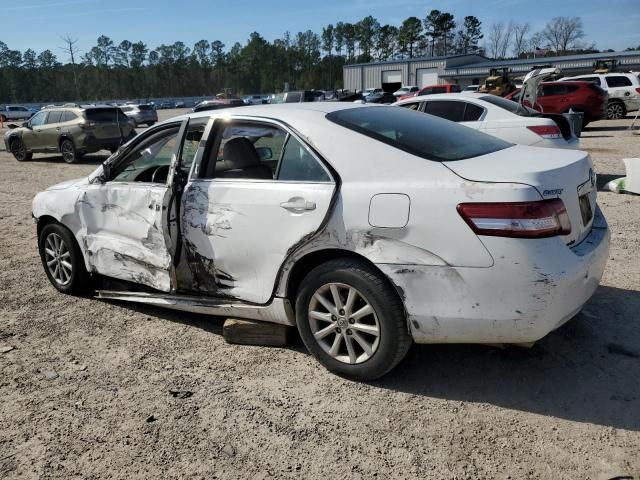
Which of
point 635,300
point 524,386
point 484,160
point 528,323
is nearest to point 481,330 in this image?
point 528,323

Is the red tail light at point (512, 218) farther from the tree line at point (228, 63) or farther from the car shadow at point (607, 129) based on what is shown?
the tree line at point (228, 63)

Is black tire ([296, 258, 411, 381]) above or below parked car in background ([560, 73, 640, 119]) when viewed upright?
below

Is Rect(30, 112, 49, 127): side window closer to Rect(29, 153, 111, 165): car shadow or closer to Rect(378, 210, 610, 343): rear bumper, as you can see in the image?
Rect(29, 153, 111, 165): car shadow

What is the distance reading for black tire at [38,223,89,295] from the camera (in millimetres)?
4656

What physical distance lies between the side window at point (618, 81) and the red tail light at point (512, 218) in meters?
21.1

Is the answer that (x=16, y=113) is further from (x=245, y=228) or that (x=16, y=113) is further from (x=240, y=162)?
(x=245, y=228)

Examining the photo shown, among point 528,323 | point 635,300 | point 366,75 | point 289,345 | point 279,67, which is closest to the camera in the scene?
point 528,323

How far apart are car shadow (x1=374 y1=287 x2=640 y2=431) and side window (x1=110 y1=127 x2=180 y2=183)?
2381 mm

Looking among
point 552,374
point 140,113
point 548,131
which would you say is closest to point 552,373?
point 552,374

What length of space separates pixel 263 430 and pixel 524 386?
59.1 inches

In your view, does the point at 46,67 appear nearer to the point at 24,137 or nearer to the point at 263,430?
the point at 24,137

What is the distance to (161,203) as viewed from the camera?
12.5 ft

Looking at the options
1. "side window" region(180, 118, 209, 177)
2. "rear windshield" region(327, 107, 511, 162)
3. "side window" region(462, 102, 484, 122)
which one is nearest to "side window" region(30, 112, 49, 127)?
"side window" region(462, 102, 484, 122)

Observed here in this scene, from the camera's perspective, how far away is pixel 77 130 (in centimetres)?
1552
